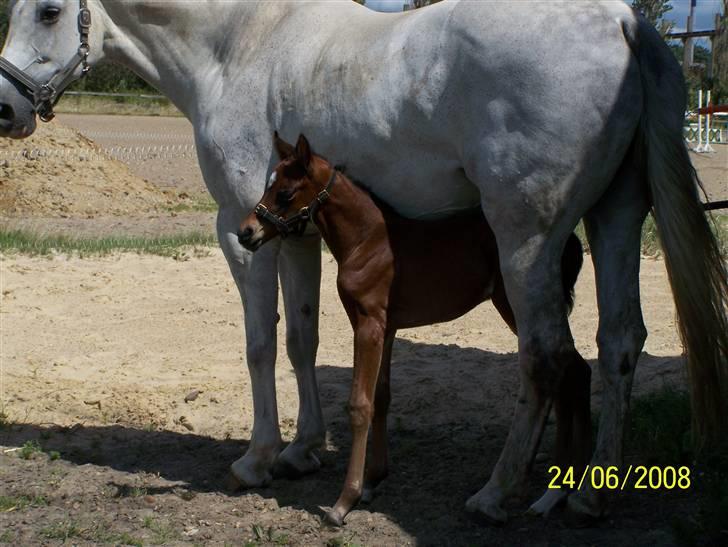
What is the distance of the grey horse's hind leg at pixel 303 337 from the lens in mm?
5227

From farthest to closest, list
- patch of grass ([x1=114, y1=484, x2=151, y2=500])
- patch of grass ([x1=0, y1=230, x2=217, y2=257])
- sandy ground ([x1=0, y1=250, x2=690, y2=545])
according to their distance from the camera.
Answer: patch of grass ([x1=0, y1=230, x2=217, y2=257]) → patch of grass ([x1=114, y1=484, x2=151, y2=500]) → sandy ground ([x1=0, y1=250, x2=690, y2=545])

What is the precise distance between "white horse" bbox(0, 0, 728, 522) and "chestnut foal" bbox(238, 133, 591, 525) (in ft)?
0.39

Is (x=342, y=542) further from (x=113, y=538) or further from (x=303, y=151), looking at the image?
(x=303, y=151)

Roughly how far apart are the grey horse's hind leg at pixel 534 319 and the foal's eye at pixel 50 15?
245 cm

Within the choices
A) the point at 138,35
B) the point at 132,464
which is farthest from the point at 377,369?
the point at 138,35

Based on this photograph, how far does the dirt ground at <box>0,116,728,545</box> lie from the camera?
4445mm

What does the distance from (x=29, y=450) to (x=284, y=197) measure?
2.22m

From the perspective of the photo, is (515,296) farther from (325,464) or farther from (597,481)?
(325,464)

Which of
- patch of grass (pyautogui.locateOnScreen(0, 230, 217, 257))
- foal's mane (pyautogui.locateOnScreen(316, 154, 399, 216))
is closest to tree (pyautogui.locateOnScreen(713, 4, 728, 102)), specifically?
foal's mane (pyautogui.locateOnScreen(316, 154, 399, 216))

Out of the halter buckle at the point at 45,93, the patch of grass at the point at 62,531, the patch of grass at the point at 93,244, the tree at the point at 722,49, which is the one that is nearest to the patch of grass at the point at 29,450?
the patch of grass at the point at 62,531

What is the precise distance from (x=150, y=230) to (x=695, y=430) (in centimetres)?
874

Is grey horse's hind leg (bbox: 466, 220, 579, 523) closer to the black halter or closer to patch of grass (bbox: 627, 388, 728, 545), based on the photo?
patch of grass (bbox: 627, 388, 728, 545)

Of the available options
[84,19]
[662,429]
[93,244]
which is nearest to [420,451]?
[662,429]

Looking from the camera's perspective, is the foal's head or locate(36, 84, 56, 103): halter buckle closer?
the foal's head
